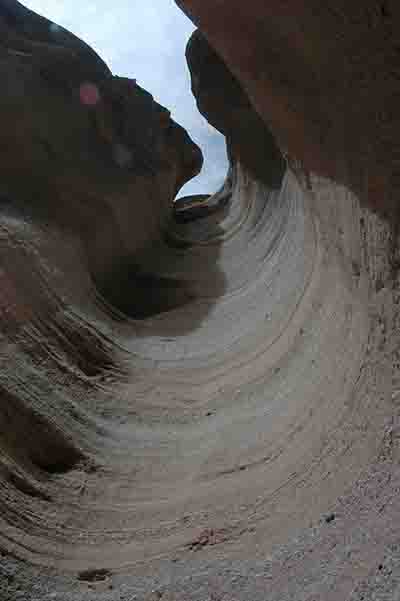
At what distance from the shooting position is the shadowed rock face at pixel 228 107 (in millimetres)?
7566

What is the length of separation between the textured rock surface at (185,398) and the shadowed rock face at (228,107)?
2.39m

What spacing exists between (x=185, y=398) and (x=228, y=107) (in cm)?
642

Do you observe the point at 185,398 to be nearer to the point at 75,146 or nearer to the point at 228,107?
the point at 75,146

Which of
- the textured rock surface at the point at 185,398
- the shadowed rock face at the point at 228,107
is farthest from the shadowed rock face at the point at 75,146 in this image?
the shadowed rock face at the point at 228,107

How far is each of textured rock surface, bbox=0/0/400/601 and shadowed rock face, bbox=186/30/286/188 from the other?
239 centimetres

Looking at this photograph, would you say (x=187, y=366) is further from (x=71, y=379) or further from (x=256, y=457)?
(x=256, y=457)

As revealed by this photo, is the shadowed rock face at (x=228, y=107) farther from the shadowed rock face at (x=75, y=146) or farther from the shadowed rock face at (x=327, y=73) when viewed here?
the shadowed rock face at (x=327, y=73)

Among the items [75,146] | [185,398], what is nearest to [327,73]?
[185,398]

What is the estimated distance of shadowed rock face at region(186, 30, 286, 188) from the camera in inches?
298

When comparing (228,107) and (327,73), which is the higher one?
(228,107)

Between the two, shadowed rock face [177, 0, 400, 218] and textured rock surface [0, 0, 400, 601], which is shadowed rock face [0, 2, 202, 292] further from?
shadowed rock face [177, 0, 400, 218]

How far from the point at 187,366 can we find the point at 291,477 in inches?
70.4

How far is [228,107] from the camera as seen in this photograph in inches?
321

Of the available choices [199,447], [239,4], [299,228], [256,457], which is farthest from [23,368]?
[299,228]
